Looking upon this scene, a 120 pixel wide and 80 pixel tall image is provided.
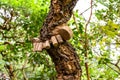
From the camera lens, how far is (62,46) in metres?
1.21

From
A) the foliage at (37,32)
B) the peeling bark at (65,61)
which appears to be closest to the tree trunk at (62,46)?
the peeling bark at (65,61)

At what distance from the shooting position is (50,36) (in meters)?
1.19

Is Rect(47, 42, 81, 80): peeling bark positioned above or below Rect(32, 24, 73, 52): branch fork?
below

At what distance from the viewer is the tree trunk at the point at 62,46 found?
46.5 inches

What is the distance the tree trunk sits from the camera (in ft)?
3.87

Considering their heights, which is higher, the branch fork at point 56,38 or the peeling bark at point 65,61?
the branch fork at point 56,38

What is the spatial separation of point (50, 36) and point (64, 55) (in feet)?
0.33

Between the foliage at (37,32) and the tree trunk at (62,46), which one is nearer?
the tree trunk at (62,46)

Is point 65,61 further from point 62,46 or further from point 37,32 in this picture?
point 37,32

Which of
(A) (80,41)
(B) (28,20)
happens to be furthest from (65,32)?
(B) (28,20)

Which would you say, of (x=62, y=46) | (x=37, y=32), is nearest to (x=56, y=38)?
(x=62, y=46)

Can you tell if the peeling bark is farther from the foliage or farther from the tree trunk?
the foliage

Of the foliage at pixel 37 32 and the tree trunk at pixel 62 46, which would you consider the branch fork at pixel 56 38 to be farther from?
the foliage at pixel 37 32

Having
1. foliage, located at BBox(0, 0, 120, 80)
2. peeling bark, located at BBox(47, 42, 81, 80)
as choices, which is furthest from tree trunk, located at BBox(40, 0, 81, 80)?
foliage, located at BBox(0, 0, 120, 80)
